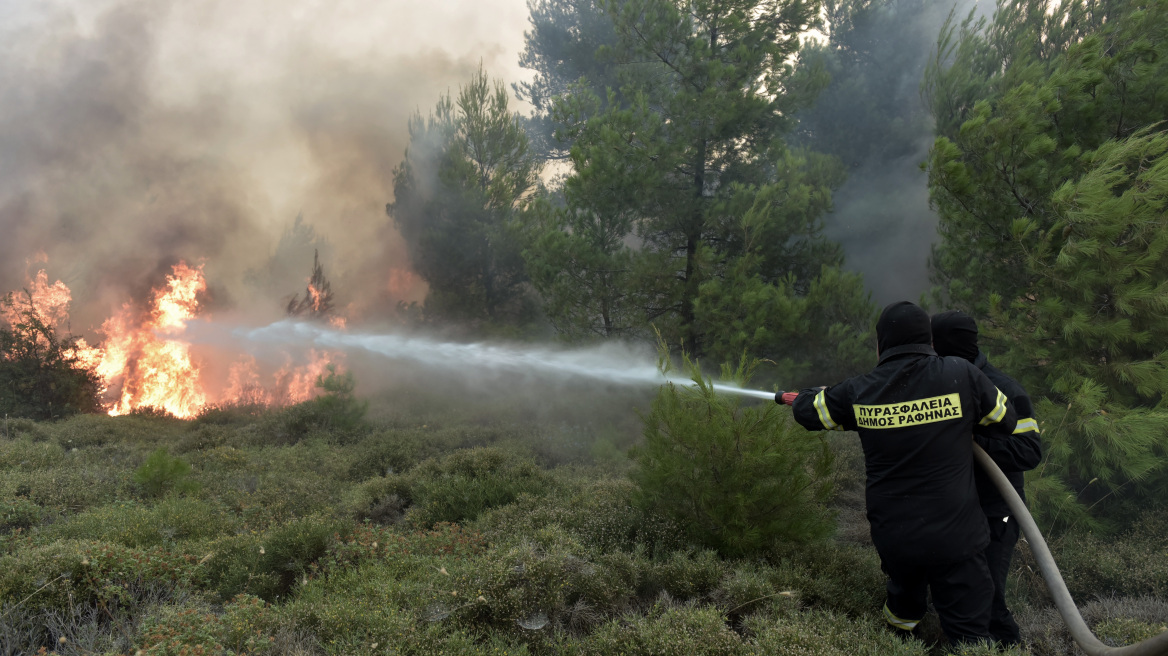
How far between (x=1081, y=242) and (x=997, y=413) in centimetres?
269

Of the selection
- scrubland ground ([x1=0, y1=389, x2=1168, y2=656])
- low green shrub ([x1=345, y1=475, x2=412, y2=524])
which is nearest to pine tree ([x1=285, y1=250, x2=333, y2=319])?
scrubland ground ([x1=0, y1=389, x2=1168, y2=656])

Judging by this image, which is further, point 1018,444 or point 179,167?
point 179,167

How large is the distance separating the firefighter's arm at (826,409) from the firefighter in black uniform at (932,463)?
0.23 feet

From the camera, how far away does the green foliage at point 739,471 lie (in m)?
4.23

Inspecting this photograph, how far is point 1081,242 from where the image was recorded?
4.69m

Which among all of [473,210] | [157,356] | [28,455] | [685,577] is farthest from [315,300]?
[685,577]

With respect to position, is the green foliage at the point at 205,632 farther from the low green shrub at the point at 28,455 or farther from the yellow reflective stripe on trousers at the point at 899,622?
the low green shrub at the point at 28,455

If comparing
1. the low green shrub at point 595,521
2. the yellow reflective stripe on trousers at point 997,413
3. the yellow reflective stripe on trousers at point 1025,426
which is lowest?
the low green shrub at point 595,521

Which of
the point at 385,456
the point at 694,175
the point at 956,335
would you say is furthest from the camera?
the point at 694,175

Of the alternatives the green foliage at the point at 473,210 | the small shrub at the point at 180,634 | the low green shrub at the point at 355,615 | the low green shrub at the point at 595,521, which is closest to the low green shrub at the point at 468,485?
the low green shrub at the point at 595,521

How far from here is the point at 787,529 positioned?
13.9 feet

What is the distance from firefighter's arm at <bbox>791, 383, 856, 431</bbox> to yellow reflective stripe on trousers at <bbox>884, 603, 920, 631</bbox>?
113cm

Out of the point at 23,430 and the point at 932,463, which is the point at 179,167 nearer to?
the point at 23,430

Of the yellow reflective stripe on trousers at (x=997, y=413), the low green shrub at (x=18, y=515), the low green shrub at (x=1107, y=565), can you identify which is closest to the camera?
the yellow reflective stripe on trousers at (x=997, y=413)
